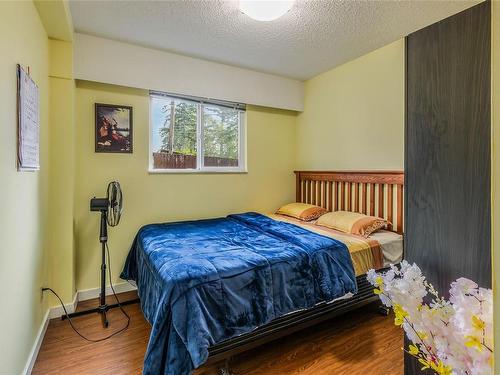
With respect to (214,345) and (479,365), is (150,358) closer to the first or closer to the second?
(214,345)

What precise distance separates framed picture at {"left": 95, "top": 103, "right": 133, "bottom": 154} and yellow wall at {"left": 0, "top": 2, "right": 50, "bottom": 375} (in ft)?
2.09

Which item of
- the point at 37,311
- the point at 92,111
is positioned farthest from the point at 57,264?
the point at 92,111

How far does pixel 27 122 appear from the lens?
165 cm

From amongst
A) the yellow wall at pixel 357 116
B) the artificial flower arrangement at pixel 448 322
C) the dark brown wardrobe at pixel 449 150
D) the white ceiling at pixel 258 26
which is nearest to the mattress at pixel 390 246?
the yellow wall at pixel 357 116

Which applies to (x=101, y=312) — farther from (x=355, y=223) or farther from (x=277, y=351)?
(x=355, y=223)

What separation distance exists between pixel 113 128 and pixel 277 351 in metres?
2.54

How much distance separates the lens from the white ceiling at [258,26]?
7.00 ft

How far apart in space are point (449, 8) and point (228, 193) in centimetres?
271

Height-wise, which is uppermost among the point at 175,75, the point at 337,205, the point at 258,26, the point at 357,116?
the point at 258,26

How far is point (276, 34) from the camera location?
8.39ft

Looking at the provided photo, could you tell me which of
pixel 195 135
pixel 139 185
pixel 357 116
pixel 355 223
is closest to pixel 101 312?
pixel 139 185

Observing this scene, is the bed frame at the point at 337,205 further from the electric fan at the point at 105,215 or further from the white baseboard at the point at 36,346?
the electric fan at the point at 105,215

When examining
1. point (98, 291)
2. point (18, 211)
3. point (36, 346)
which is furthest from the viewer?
point (98, 291)

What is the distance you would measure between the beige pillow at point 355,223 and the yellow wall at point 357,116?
1.98ft
